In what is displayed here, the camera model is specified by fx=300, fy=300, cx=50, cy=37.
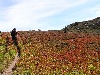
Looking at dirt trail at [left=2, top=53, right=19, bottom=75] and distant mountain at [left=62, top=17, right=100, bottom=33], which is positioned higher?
distant mountain at [left=62, top=17, right=100, bottom=33]

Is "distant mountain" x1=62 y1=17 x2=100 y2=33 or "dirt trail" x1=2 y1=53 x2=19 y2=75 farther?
"distant mountain" x1=62 y1=17 x2=100 y2=33

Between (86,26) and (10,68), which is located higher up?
(86,26)

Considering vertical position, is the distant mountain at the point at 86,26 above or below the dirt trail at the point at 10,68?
above

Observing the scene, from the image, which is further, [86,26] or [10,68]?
[86,26]

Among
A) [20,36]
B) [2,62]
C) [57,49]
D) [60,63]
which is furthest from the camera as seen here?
[20,36]

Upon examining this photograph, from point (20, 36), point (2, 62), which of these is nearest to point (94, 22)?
point (20, 36)

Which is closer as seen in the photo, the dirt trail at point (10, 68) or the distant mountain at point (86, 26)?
the dirt trail at point (10, 68)

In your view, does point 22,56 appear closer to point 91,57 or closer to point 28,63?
point 28,63

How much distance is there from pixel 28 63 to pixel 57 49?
11.9 metres

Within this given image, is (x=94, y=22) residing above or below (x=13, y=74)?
above

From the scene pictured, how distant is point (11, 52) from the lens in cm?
4472

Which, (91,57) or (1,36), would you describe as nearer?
(91,57)

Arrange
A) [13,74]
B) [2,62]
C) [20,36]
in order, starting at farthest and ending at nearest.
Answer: [20,36]
[2,62]
[13,74]

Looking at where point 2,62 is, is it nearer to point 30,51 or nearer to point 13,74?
point 13,74
